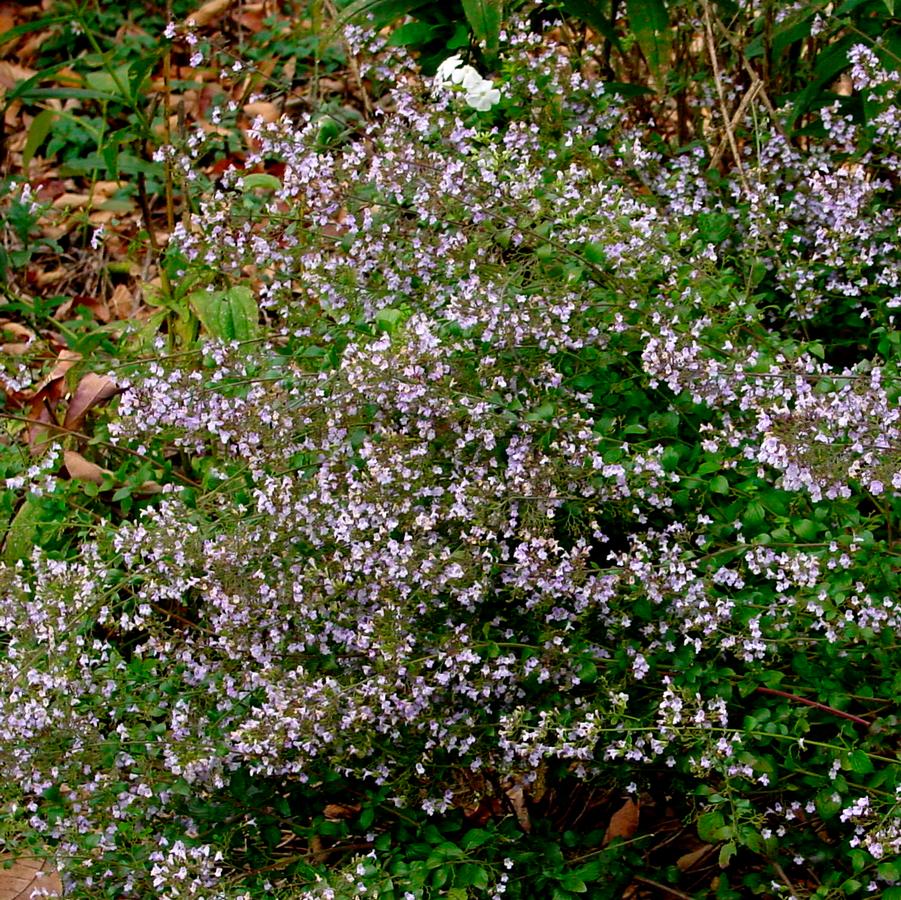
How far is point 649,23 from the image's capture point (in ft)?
14.0

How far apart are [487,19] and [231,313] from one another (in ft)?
3.62

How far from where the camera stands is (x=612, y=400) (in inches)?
124

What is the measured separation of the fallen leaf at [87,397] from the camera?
4211 millimetres

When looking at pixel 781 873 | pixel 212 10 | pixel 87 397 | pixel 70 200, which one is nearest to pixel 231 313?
pixel 87 397

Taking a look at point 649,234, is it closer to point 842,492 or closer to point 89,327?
point 842,492

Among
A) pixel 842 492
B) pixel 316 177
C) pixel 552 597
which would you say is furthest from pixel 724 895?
pixel 316 177

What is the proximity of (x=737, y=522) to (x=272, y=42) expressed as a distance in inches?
202

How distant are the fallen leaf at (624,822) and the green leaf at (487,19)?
2099mm

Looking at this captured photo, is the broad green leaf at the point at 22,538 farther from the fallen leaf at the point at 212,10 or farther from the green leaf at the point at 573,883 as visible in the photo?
the fallen leaf at the point at 212,10

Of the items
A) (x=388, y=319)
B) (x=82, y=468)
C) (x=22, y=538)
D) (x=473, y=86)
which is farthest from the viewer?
(x=82, y=468)

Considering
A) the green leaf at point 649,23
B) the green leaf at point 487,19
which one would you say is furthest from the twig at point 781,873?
the green leaf at point 649,23

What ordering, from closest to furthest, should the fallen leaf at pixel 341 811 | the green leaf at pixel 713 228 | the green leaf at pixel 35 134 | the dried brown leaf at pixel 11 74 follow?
the fallen leaf at pixel 341 811 < the green leaf at pixel 713 228 < the green leaf at pixel 35 134 < the dried brown leaf at pixel 11 74

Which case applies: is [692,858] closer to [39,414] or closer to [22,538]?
[22,538]

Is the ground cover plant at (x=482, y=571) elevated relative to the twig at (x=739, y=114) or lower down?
lower down
